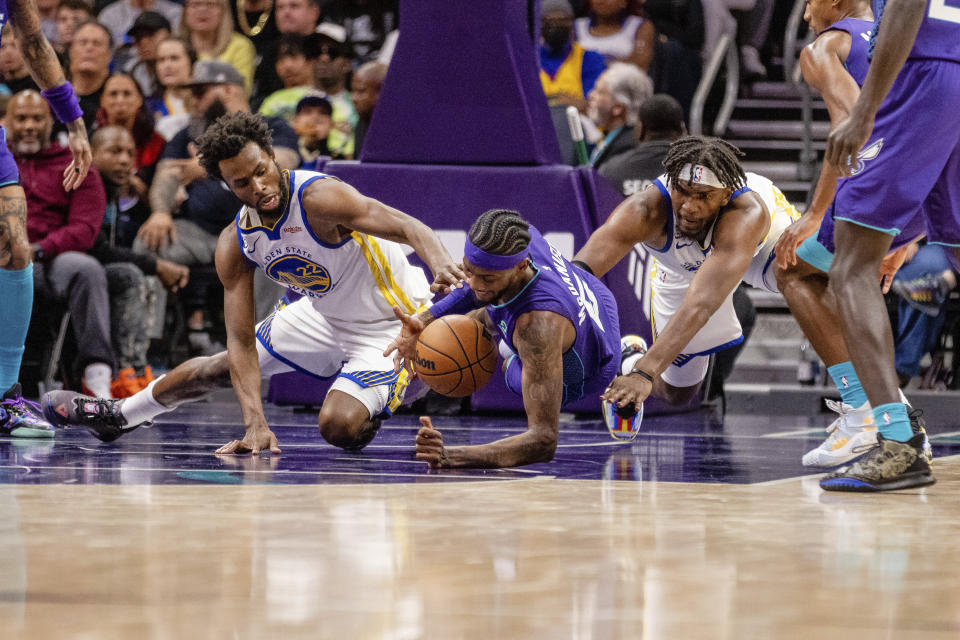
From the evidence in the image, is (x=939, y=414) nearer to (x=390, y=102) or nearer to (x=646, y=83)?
(x=646, y=83)

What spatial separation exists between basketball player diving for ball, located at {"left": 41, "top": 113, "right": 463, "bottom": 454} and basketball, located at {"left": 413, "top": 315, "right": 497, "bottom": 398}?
0.83ft

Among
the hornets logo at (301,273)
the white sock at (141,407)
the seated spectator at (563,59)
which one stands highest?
the seated spectator at (563,59)

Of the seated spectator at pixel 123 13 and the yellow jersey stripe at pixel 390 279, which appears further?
the seated spectator at pixel 123 13

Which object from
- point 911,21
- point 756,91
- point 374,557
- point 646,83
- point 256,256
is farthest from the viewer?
point 756,91

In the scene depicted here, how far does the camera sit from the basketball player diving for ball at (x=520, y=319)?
439 cm

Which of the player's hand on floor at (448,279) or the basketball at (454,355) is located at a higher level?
the player's hand on floor at (448,279)

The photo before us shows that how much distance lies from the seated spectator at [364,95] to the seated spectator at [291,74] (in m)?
0.96

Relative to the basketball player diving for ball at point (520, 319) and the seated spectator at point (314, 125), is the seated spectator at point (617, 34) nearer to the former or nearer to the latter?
the seated spectator at point (314, 125)

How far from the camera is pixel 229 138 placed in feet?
16.2

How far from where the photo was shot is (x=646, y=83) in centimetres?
900

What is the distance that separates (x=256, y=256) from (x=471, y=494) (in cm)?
188

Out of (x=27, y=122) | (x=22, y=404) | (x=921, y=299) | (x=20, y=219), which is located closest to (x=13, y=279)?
(x=20, y=219)

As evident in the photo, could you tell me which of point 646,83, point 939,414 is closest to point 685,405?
point 939,414

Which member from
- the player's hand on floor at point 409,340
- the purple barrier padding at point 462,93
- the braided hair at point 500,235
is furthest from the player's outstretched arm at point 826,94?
the purple barrier padding at point 462,93
